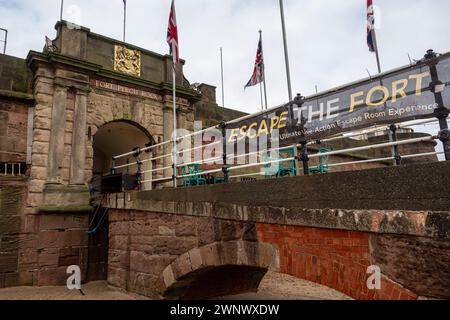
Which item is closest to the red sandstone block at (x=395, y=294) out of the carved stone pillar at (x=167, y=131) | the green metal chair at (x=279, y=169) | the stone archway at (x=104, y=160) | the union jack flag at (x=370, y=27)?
the green metal chair at (x=279, y=169)

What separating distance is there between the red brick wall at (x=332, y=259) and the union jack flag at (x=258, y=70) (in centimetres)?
1205

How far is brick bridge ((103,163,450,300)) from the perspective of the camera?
2.93 meters

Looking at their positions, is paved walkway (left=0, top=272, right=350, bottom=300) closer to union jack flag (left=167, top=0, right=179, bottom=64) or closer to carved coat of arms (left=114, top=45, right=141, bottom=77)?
union jack flag (left=167, top=0, right=179, bottom=64)

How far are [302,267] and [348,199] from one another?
1.06 m

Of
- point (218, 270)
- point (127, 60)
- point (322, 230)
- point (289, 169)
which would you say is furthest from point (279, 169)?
point (127, 60)

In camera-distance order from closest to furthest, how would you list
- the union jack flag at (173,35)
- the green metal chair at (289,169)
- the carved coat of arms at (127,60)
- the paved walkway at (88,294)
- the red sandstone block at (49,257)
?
the green metal chair at (289,169)
the paved walkway at (88,294)
the red sandstone block at (49,257)
the union jack flag at (173,35)
the carved coat of arms at (127,60)

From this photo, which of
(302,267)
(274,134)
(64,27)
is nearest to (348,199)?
(302,267)

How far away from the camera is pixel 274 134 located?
5.09m

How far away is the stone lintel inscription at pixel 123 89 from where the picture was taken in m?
11.2

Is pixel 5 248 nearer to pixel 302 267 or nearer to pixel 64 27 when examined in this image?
pixel 64 27

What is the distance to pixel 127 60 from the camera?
1205 centimetres

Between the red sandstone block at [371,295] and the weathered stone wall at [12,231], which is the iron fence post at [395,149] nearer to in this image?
the red sandstone block at [371,295]
